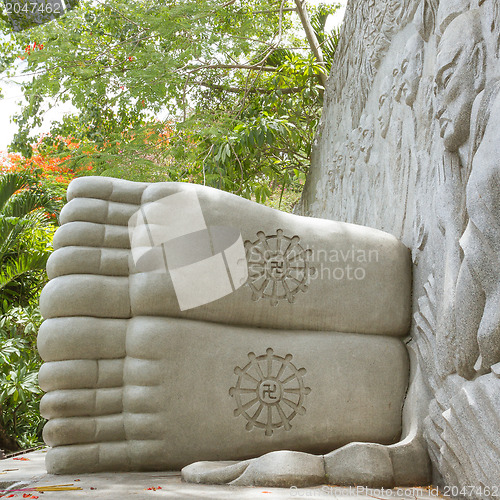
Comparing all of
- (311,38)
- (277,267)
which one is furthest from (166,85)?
(277,267)

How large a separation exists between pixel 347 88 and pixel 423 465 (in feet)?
11.3

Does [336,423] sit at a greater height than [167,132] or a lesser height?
lesser

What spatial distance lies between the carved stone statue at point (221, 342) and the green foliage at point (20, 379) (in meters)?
3.03

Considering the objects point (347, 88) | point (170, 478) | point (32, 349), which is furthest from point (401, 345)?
point (32, 349)

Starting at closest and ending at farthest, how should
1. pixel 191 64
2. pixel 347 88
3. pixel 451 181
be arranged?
pixel 451 181 → pixel 347 88 → pixel 191 64

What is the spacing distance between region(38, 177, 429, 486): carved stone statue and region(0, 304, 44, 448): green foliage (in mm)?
3029

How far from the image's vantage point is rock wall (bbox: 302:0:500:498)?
1894mm

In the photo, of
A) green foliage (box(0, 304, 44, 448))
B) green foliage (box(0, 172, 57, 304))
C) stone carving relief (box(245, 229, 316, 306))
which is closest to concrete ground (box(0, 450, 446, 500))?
stone carving relief (box(245, 229, 316, 306))

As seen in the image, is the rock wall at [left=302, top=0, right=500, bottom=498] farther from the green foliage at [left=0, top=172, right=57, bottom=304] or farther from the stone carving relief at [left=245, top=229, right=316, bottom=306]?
the green foliage at [left=0, top=172, right=57, bottom=304]

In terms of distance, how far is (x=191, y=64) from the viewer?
21.4 ft

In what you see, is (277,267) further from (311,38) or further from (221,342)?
(311,38)

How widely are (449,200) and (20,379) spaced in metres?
4.31

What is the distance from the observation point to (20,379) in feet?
16.8

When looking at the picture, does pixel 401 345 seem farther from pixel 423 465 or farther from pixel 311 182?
pixel 311 182
